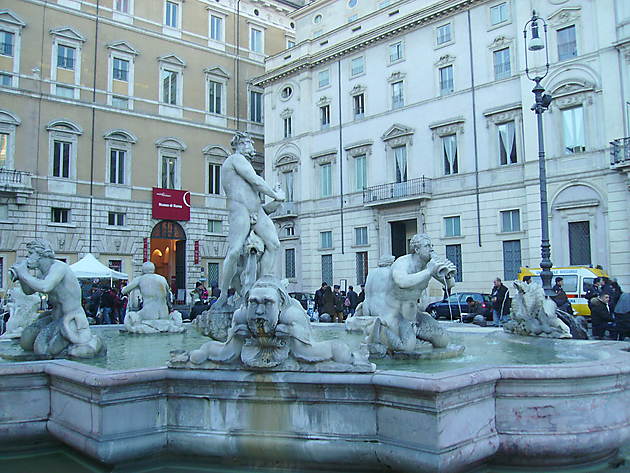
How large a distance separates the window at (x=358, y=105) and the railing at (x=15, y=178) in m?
17.1

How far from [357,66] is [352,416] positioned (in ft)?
101

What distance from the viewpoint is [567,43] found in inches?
952

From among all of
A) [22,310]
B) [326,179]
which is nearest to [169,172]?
[326,179]

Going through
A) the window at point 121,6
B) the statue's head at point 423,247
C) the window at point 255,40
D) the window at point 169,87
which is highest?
the window at point 255,40

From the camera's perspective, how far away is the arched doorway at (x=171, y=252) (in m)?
32.9

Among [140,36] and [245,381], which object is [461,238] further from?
[245,381]

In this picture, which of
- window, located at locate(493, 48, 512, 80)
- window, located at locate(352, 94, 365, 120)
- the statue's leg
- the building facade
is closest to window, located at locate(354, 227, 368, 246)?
the building facade

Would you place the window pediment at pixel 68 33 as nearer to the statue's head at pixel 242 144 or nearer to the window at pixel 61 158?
the window at pixel 61 158

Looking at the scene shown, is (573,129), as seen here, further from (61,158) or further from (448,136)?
(61,158)

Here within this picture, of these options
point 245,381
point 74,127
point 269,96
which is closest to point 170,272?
point 74,127

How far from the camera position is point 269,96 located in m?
36.6

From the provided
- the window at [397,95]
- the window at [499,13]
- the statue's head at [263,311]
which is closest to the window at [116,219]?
the window at [397,95]

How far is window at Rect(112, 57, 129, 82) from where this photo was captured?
3162 centimetres

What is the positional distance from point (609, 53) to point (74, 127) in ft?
81.1
